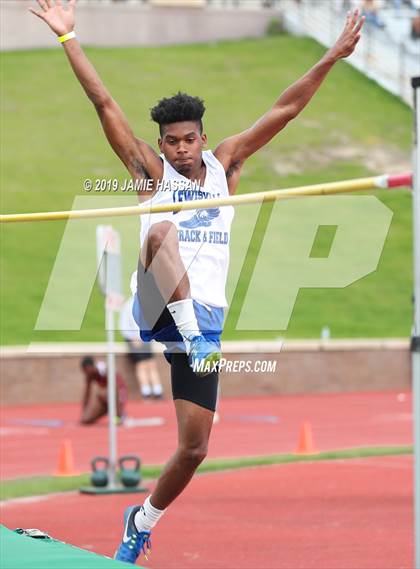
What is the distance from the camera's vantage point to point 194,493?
35.2 feet

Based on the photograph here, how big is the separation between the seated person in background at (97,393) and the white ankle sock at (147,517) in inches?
378

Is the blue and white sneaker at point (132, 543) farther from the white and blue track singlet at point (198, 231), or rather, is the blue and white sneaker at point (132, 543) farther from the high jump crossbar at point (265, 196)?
the high jump crossbar at point (265, 196)

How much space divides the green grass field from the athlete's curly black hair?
9.75m

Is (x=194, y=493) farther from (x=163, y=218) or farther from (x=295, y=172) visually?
(x=295, y=172)

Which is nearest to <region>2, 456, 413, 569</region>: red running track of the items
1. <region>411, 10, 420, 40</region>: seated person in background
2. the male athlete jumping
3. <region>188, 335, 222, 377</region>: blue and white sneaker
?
the male athlete jumping

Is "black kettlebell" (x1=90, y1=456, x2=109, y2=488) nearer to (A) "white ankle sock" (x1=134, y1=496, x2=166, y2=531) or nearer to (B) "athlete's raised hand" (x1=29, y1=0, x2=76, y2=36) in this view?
(A) "white ankle sock" (x1=134, y1=496, x2=166, y2=531)

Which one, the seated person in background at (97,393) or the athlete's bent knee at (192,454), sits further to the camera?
the seated person in background at (97,393)

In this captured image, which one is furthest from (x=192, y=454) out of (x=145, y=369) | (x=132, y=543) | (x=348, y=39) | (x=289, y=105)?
(x=145, y=369)

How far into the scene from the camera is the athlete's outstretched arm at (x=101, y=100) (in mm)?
6086

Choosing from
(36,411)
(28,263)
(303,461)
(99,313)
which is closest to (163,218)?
(303,461)

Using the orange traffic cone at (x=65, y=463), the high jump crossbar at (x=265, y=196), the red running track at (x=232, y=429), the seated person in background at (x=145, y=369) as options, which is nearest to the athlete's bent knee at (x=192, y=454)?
the high jump crossbar at (x=265, y=196)

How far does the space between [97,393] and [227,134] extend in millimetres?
4219

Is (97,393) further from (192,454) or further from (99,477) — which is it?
(192,454)

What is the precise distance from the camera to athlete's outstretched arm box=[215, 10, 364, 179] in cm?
623
